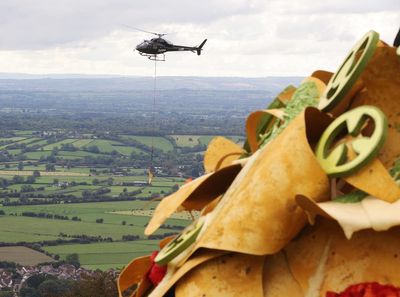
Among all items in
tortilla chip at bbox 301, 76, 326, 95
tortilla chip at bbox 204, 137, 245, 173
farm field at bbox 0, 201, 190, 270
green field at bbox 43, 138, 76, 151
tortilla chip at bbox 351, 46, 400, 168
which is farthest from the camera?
green field at bbox 43, 138, 76, 151

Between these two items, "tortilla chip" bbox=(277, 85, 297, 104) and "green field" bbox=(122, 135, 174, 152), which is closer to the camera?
"tortilla chip" bbox=(277, 85, 297, 104)

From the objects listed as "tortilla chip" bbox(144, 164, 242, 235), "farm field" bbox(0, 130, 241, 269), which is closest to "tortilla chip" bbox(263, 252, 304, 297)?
"tortilla chip" bbox(144, 164, 242, 235)

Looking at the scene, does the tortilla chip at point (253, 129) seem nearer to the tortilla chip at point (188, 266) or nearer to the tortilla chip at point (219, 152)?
the tortilla chip at point (219, 152)

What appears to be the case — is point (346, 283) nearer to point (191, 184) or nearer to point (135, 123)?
point (191, 184)

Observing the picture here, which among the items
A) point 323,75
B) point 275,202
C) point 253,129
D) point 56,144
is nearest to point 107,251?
point 253,129

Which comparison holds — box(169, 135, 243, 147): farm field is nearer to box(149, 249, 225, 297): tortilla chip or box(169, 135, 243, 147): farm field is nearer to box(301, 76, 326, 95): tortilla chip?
box(301, 76, 326, 95): tortilla chip

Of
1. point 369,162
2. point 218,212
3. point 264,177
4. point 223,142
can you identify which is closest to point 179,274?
point 218,212

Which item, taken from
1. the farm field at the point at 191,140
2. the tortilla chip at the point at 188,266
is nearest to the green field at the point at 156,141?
the farm field at the point at 191,140
